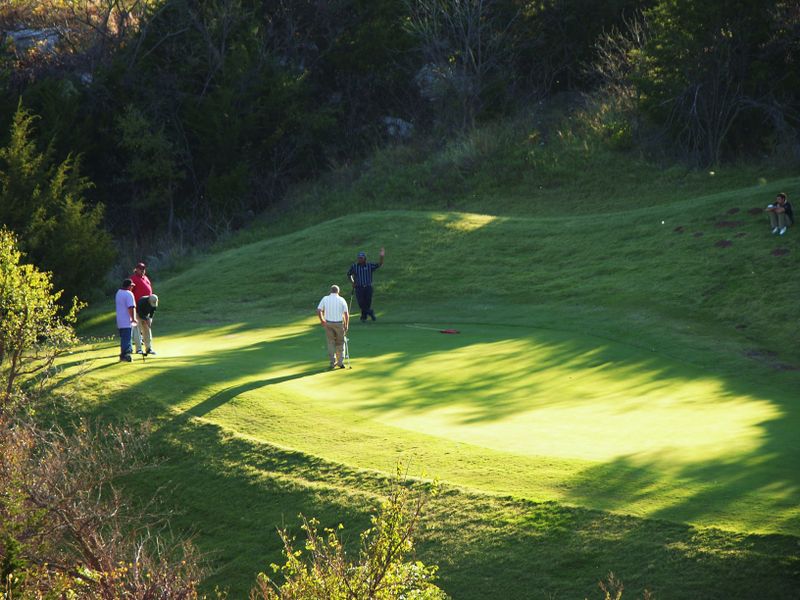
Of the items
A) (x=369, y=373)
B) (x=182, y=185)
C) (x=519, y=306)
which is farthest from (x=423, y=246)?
(x=182, y=185)

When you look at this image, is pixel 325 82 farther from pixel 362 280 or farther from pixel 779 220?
pixel 779 220

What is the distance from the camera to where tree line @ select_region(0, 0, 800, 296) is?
1850 inches

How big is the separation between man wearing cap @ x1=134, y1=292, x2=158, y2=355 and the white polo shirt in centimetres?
450

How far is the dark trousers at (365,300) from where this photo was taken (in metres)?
31.0

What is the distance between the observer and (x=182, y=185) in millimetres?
57531

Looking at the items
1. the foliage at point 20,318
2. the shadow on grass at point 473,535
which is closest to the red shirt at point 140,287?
the foliage at point 20,318

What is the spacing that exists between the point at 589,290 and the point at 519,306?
2222 millimetres

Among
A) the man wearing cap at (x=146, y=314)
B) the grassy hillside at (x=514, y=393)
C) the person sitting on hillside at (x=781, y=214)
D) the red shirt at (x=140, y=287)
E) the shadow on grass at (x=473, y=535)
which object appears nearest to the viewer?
the shadow on grass at (x=473, y=535)

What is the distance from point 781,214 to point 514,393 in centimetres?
1564

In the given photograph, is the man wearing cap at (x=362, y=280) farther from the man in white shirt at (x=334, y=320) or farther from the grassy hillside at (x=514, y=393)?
the man in white shirt at (x=334, y=320)

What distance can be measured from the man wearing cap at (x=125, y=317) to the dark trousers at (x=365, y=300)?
27.2ft

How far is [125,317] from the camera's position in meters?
24.2

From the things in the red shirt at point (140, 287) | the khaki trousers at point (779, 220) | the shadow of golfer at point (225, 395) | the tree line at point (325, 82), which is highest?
the tree line at point (325, 82)

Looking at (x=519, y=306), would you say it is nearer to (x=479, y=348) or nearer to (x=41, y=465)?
(x=479, y=348)
